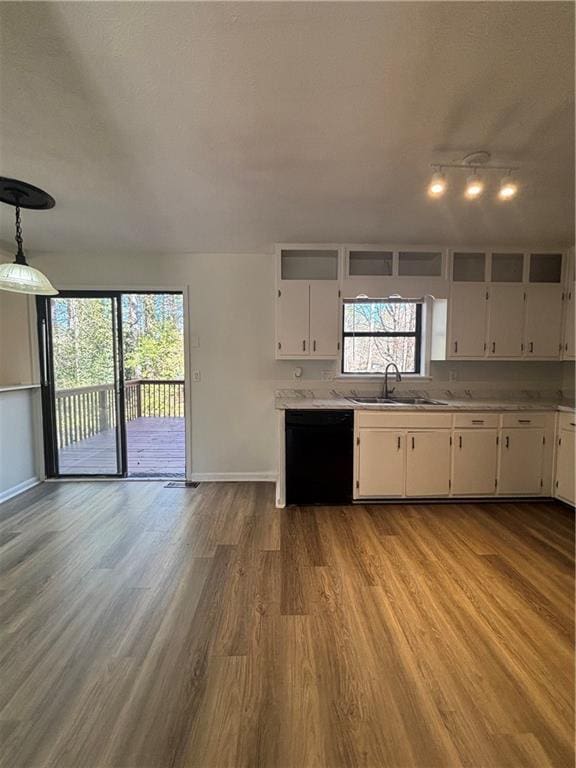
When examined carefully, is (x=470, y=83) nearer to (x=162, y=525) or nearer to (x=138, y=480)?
(x=162, y=525)

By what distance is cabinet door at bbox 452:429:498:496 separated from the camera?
336cm

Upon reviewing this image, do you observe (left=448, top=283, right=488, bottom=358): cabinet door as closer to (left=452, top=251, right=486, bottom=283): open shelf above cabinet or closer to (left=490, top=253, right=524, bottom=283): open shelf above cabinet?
(left=452, top=251, right=486, bottom=283): open shelf above cabinet

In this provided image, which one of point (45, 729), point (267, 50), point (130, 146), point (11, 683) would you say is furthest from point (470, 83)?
point (11, 683)

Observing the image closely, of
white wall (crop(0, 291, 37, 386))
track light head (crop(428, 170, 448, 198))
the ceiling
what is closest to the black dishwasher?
the ceiling

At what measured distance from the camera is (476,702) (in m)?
1.41

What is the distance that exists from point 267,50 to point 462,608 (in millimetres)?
2812

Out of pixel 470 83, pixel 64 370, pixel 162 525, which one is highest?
pixel 470 83

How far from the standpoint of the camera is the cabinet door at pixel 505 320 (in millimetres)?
3570

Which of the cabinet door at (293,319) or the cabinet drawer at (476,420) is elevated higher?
the cabinet door at (293,319)

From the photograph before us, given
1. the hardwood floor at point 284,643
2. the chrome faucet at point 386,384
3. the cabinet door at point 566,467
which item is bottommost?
the hardwood floor at point 284,643

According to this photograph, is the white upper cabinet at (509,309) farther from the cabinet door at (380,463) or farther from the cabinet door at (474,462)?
the cabinet door at (380,463)

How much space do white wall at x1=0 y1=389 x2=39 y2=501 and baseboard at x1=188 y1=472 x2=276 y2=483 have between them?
172 centimetres

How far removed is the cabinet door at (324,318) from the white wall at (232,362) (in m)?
0.31

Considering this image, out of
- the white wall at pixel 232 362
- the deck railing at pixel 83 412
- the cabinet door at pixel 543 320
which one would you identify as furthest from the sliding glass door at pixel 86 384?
the cabinet door at pixel 543 320
